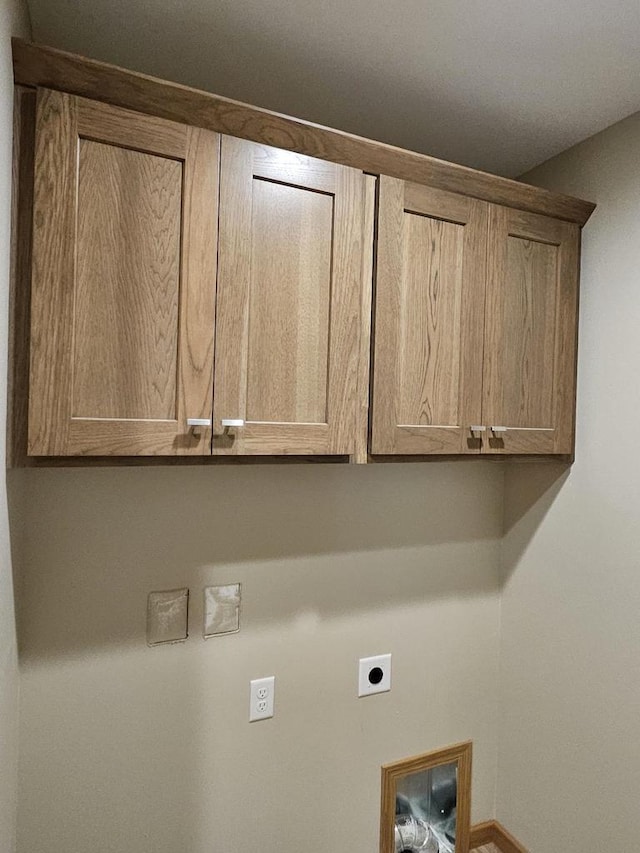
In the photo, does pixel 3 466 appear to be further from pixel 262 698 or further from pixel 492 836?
pixel 492 836

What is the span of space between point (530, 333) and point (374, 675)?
118cm

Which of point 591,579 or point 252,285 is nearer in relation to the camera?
point 252,285

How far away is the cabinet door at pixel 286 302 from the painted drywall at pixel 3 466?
0.40 meters

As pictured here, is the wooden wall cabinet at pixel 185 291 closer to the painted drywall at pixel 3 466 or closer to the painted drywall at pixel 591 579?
the painted drywall at pixel 3 466

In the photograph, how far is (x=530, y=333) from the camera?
1.53 m

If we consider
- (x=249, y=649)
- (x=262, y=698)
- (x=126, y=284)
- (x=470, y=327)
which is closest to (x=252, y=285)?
(x=126, y=284)

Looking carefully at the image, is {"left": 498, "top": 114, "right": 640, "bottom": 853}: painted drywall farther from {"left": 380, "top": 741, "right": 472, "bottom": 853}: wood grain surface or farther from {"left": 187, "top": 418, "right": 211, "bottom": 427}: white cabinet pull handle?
{"left": 187, "top": 418, "right": 211, "bottom": 427}: white cabinet pull handle

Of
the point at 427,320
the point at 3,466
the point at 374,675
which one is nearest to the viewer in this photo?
the point at 3,466

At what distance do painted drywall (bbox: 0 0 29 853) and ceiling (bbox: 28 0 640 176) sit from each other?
0.82 ft

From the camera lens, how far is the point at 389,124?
61.7 inches

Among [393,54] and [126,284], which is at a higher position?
[393,54]

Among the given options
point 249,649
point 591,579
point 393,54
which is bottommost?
point 249,649

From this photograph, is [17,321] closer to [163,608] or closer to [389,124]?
[163,608]

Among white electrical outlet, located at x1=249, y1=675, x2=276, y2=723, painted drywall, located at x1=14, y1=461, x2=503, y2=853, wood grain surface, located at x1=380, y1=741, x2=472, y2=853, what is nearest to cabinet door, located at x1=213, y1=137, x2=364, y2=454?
painted drywall, located at x1=14, y1=461, x2=503, y2=853
